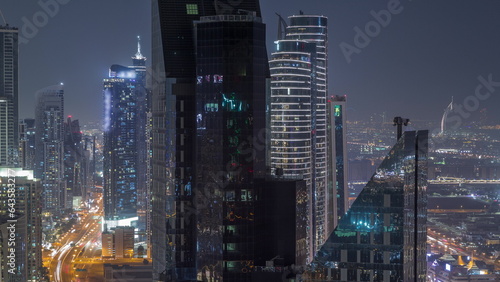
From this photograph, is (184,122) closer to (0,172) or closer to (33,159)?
(0,172)

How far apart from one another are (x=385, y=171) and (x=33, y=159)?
60229 mm

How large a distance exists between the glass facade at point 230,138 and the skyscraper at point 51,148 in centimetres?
5297

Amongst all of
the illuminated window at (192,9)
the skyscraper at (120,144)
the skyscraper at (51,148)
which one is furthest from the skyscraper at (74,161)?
the illuminated window at (192,9)

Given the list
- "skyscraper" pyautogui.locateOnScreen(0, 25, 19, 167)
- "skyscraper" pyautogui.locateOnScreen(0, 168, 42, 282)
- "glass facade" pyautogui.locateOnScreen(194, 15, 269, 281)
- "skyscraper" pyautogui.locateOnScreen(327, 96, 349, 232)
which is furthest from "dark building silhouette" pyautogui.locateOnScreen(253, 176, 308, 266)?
"skyscraper" pyautogui.locateOnScreen(0, 25, 19, 167)

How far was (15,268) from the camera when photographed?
40656 millimetres

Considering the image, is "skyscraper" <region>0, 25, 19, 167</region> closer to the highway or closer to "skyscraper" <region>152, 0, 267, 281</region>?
the highway

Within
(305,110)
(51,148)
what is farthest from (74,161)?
(305,110)

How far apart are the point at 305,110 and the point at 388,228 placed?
79.1 ft

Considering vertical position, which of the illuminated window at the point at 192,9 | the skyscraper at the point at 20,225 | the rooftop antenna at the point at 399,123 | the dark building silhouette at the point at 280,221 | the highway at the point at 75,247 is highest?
the illuminated window at the point at 192,9

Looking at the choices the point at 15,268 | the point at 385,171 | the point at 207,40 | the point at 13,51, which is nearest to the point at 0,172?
the point at 15,268

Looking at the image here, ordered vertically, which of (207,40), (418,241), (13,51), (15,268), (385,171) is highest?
(13,51)

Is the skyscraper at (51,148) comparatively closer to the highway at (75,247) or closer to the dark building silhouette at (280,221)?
the highway at (75,247)

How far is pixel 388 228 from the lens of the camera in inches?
651

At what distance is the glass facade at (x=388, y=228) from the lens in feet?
53.2
